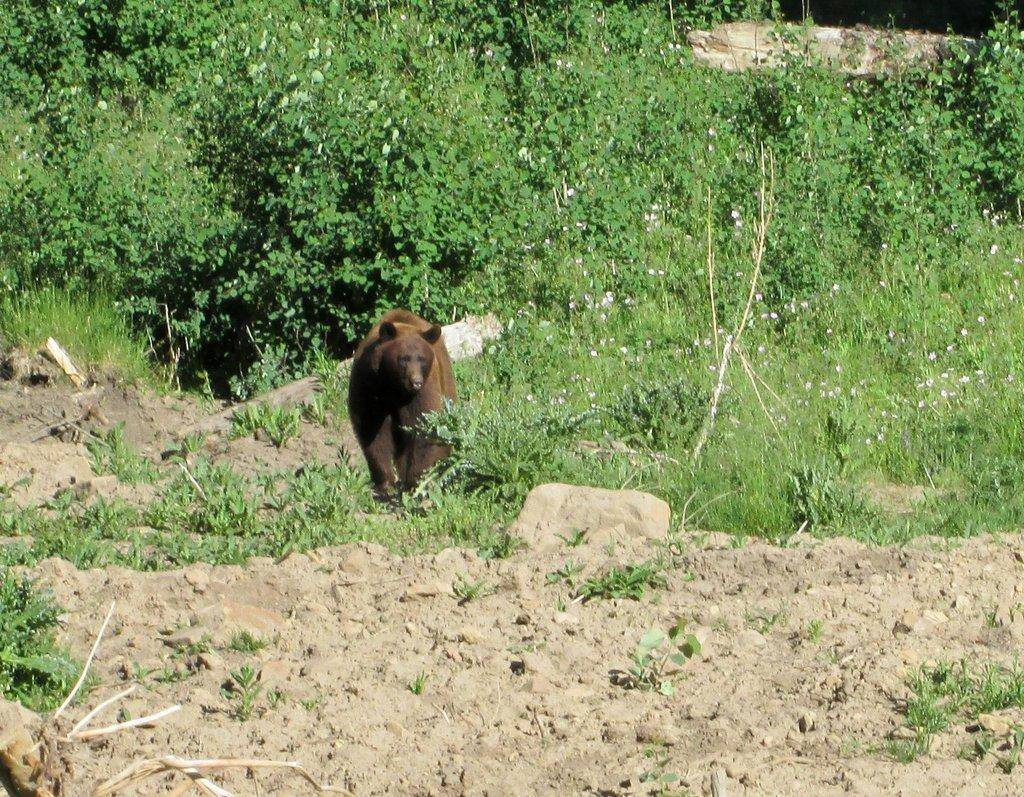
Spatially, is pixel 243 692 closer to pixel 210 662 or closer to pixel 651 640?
pixel 210 662

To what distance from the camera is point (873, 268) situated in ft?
35.6

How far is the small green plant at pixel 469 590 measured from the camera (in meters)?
5.58

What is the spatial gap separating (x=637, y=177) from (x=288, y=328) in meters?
3.27

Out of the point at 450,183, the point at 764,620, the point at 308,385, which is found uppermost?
the point at 450,183

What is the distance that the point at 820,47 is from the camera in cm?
1415

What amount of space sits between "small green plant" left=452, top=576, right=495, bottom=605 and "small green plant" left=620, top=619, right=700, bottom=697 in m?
0.77

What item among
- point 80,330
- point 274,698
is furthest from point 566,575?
point 80,330

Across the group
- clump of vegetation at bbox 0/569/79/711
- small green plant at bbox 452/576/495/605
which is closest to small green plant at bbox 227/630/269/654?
clump of vegetation at bbox 0/569/79/711

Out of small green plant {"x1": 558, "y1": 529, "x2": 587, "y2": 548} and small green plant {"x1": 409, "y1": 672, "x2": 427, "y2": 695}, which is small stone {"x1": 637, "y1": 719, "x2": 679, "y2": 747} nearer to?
small green plant {"x1": 409, "y1": 672, "x2": 427, "y2": 695}

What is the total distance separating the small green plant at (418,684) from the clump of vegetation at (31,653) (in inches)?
47.7

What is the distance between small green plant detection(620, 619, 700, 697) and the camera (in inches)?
191

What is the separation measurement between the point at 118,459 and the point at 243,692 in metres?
4.07

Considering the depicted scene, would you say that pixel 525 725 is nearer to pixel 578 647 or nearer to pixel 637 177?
pixel 578 647

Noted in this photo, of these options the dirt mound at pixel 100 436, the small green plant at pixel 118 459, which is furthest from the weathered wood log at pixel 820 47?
the small green plant at pixel 118 459
